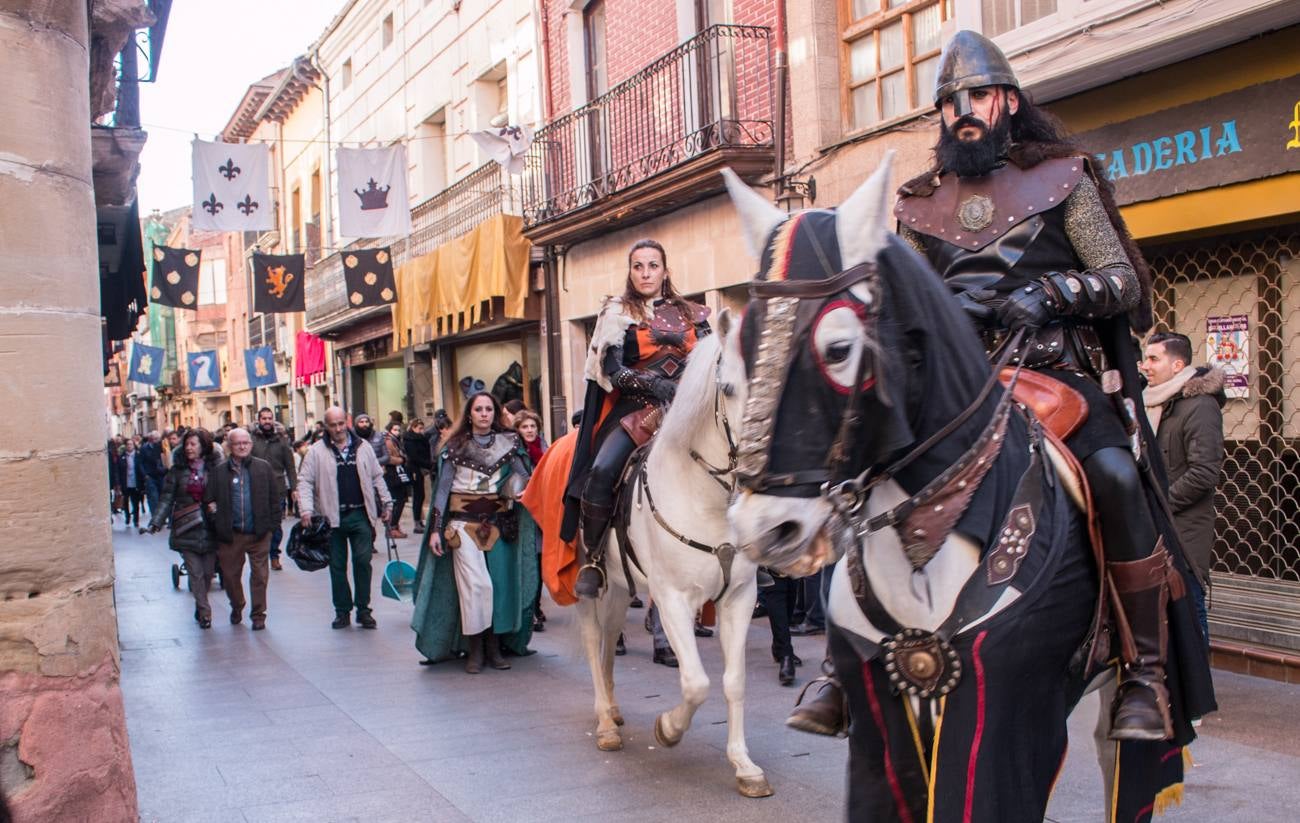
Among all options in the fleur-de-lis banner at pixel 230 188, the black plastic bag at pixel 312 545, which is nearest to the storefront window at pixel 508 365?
the fleur-de-lis banner at pixel 230 188

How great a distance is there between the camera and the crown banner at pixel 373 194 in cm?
1712

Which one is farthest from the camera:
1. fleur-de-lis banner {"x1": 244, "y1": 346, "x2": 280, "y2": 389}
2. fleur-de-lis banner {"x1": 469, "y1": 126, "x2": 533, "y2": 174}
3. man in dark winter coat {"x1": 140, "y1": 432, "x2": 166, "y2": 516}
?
fleur-de-lis banner {"x1": 244, "y1": 346, "x2": 280, "y2": 389}

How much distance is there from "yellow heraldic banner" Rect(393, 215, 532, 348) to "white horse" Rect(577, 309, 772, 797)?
12602 mm

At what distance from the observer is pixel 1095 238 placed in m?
3.08

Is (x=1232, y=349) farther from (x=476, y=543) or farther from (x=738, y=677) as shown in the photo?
(x=476, y=543)

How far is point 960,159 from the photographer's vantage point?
3.13 m

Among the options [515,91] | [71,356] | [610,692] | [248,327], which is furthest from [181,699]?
[248,327]

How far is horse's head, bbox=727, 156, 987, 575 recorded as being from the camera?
2195mm

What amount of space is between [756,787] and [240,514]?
730cm

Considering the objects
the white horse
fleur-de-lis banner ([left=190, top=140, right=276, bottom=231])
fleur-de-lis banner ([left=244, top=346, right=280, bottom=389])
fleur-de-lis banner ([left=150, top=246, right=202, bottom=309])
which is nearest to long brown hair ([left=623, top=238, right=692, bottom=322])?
the white horse

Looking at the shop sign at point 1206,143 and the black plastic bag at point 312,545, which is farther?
the black plastic bag at point 312,545

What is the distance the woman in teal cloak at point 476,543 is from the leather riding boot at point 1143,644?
241 inches

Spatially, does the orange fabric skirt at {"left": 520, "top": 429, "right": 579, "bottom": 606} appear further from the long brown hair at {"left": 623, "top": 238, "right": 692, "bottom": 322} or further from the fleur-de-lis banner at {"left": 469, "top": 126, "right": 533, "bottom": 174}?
the fleur-de-lis banner at {"left": 469, "top": 126, "right": 533, "bottom": 174}

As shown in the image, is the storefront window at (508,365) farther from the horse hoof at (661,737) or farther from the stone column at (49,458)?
the stone column at (49,458)
